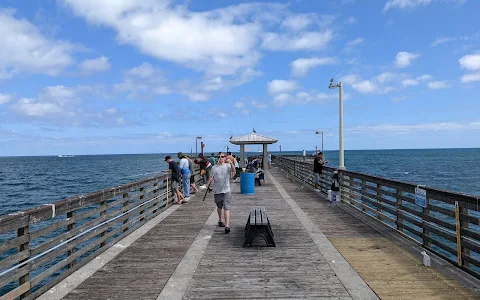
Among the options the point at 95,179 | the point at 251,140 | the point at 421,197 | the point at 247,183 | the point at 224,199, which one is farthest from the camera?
the point at 95,179

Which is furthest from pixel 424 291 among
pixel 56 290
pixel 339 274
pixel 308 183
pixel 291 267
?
pixel 308 183

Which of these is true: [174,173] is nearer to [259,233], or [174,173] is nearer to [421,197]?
[259,233]

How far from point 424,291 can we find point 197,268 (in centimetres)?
314

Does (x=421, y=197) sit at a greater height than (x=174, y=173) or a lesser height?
lesser

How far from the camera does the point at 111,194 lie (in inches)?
Answer: 295

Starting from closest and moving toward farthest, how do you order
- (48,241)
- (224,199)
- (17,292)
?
(17,292) < (48,241) < (224,199)

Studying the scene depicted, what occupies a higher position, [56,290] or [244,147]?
[244,147]

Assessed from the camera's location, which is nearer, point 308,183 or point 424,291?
point 424,291

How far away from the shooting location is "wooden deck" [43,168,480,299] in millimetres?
4883

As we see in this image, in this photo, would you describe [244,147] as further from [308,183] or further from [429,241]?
[429,241]

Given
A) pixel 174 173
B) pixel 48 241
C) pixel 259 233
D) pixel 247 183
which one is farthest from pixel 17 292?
pixel 247 183

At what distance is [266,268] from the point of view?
5.83 m

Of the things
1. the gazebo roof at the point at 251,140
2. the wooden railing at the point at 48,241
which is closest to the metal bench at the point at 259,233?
the wooden railing at the point at 48,241

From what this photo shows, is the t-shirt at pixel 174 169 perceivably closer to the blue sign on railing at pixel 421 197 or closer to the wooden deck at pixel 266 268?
the wooden deck at pixel 266 268
